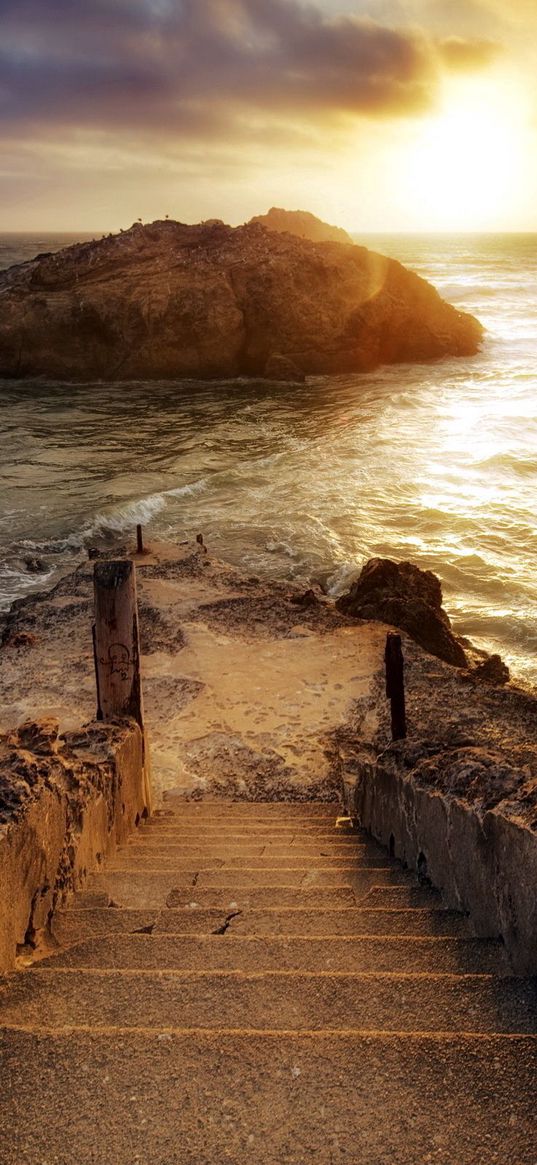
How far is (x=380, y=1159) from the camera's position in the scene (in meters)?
Answer: 2.11

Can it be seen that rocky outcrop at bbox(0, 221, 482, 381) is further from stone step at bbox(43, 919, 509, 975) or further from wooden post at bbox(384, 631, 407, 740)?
stone step at bbox(43, 919, 509, 975)

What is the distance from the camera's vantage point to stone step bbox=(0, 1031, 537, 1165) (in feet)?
7.06

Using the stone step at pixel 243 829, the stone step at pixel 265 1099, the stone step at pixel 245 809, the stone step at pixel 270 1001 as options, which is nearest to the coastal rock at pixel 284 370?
the stone step at pixel 245 809

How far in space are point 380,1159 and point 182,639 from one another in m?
10.1

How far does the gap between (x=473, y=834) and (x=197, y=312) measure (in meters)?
36.8

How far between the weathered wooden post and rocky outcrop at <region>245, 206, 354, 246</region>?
101m

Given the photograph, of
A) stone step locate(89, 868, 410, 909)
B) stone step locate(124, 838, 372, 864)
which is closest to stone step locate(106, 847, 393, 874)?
stone step locate(124, 838, 372, 864)

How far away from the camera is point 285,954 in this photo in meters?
3.31

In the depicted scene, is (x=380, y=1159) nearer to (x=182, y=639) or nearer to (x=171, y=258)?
(x=182, y=639)

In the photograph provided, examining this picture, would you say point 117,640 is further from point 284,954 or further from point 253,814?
point 284,954

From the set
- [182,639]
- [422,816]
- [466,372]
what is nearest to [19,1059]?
[422,816]

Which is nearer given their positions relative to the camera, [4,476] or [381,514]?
[381,514]

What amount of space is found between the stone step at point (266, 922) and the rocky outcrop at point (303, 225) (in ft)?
339

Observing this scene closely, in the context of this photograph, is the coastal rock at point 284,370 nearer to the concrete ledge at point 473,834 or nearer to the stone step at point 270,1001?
the concrete ledge at point 473,834
